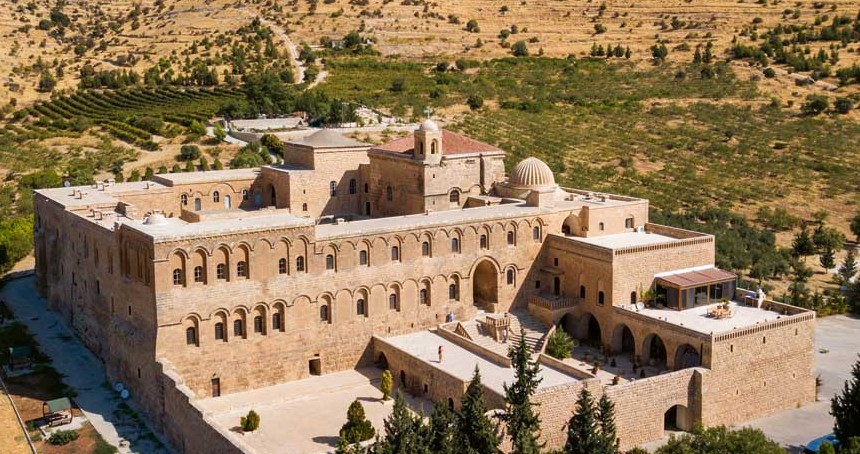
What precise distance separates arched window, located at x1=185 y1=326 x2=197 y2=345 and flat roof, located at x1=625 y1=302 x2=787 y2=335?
1783cm

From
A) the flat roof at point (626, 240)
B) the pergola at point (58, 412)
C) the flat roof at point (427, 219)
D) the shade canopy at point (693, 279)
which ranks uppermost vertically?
the flat roof at point (427, 219)

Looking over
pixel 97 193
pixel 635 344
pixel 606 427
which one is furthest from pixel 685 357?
pixel 97 193

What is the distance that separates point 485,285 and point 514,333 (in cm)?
334

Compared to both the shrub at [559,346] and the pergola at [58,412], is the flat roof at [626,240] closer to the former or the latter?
the shrub at [559,346]

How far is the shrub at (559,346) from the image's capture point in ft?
127

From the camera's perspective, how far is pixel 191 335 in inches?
1362

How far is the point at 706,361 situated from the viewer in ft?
113

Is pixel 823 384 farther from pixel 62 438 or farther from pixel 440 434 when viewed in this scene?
pixel 62 438

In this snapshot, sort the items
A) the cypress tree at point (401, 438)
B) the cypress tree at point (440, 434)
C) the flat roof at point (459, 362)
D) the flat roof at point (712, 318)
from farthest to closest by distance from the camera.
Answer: the flat roof at point (712, 318), the flat roof at point (459, 362), the cypress tree at point (440, 434), the cypress tree at point (401, 438)

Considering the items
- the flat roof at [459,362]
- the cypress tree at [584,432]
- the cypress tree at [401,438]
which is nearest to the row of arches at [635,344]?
the flat roof at [459,362]

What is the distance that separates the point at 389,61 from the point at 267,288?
68.9 m

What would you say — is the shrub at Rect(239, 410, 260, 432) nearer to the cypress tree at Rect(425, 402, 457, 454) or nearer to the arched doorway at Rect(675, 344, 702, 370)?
the cypress tree at Rect(425, 402, 457, 454)

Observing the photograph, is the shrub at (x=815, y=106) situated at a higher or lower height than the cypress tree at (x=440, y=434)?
higher

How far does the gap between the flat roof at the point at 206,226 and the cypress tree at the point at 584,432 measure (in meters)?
14.0
